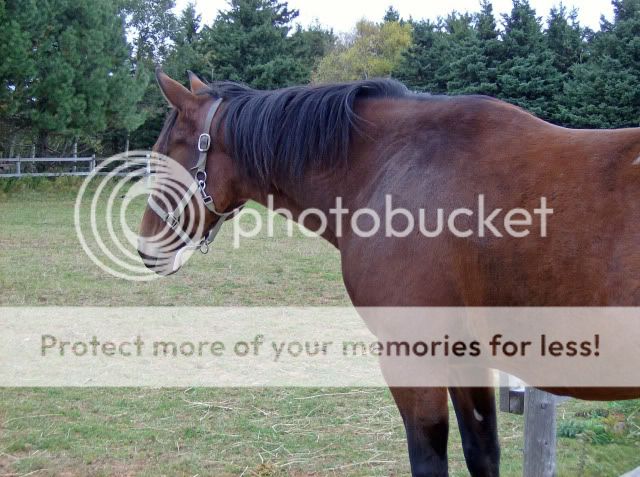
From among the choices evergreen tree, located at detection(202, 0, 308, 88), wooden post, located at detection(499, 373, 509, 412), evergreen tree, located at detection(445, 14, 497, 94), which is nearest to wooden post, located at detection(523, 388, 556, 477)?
wooden post, located at detection(499, 373, 509, 412)

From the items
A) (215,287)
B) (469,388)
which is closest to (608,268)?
(469,388)

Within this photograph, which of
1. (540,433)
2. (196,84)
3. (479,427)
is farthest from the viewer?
(196,84)

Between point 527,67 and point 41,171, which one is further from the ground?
point 527,67

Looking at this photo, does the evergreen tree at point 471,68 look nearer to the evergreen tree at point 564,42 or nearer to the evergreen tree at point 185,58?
the evergreen tree at point 564,42

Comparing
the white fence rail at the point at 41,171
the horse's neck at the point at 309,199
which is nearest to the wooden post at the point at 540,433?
the horse's neck at the point at 309,199

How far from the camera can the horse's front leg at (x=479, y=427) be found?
2.60 metres

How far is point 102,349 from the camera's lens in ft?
16.9

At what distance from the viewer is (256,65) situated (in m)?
25.5

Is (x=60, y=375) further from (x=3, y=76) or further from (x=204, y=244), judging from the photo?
(x=3, y=76)

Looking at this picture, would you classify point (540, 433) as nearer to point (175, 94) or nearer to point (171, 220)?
point (171, 220)

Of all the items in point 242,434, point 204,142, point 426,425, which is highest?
point 204,142

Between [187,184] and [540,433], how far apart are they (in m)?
2.00

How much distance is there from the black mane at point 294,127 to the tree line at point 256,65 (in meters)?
17.4

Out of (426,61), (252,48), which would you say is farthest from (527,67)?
(252,48)
